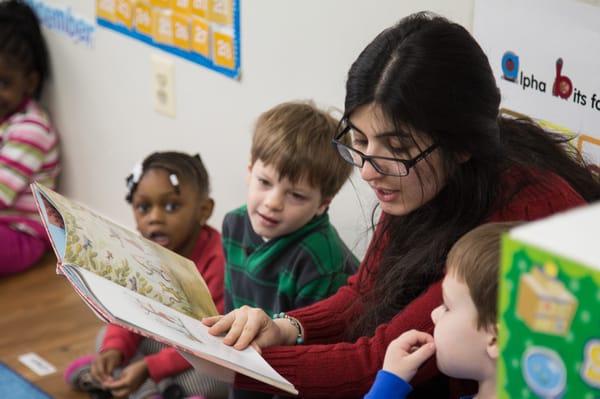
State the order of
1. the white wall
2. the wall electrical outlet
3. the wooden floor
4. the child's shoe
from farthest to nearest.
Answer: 1. the wall electrical outlet
2. the wooden floor
3. the child's shoe
4. the white wall

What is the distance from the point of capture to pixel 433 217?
143 cm

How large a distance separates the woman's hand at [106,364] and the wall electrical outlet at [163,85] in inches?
27.3

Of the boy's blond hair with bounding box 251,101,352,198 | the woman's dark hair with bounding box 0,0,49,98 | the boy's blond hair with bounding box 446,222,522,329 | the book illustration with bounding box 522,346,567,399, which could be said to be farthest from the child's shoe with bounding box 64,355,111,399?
the book illustration with bounding box 522,346,567,399

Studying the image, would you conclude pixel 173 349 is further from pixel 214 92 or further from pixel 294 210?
pixel 214 92

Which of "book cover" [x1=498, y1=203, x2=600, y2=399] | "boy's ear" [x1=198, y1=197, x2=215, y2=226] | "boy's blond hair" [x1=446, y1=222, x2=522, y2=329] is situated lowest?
"boy's ear" [x1=198, y1=197, x2=215, y2=226]

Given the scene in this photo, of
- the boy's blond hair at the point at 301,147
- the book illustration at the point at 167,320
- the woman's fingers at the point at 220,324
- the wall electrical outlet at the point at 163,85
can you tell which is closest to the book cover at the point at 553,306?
the book illustration at the point at 167,320

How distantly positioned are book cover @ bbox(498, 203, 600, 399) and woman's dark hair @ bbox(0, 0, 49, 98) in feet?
8.28

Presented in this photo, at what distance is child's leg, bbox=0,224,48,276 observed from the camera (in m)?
2.88

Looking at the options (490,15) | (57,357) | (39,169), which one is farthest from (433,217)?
(39,169)

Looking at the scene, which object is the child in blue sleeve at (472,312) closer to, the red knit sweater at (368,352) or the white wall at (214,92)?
the red knit sweater at (368,352)

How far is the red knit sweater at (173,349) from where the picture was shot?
2.15 meters

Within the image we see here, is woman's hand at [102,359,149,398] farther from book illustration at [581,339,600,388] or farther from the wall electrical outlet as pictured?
book illustration at [581,339,600,388]

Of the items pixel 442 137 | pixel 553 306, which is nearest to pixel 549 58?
pixel 442 137

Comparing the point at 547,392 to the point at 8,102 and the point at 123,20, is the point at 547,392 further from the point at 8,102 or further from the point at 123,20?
the point at 8,102
